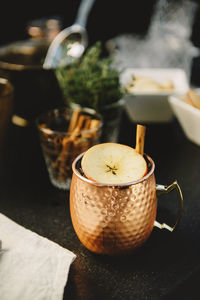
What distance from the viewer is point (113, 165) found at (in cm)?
41

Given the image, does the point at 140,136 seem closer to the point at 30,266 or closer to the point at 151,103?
the point at 30,266

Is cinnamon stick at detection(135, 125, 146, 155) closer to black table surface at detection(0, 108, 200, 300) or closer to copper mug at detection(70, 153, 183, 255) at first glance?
copper mug at detection(70, 153, 183, 255)

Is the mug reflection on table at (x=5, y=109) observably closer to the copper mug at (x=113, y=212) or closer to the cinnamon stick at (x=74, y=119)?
the cinnamon stick at (x=74, y=119)

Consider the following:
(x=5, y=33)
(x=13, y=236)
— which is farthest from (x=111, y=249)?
(x=5, y=33)

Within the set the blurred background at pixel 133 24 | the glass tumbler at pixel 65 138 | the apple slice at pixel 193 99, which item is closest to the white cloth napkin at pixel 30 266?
the glass tumbler at pixel 65 138

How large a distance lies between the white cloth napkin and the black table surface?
3cm

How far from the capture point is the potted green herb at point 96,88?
653 mm

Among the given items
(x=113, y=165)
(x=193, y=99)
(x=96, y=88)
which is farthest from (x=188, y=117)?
(x=113, y=165)

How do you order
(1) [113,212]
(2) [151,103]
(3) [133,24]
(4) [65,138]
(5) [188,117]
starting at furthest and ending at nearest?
(3) [133,24] < (2) [151,103] < (5) [188,117] < (4) [65,138] < (1) [113,212]

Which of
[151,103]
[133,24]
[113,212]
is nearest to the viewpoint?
[113,212]

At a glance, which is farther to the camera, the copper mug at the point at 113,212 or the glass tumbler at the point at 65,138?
the glass tumbler at the point at 65,138

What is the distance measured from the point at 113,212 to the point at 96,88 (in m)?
0.32

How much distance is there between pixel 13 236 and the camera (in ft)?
1.49

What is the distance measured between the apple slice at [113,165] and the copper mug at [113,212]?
0.01 metres
